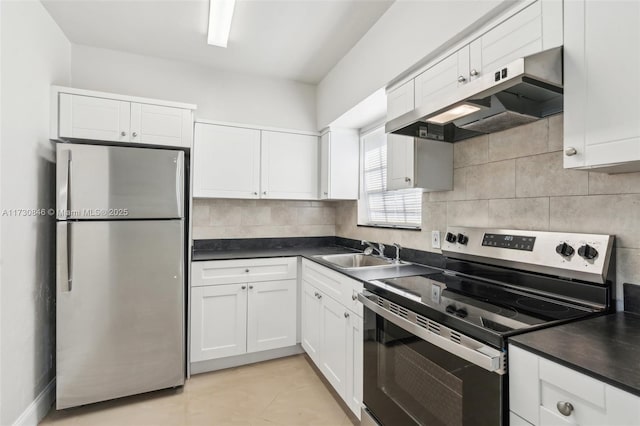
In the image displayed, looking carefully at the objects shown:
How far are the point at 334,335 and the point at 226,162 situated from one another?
1731 mm

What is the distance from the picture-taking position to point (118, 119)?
2232 mm

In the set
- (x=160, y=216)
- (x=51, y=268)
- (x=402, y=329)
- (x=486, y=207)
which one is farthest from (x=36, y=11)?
(x=486, y=207)

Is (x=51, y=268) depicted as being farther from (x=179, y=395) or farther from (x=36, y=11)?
(x=36, y=11)

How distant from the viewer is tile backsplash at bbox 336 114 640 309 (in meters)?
1.16

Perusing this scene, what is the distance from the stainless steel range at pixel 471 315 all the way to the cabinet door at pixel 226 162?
64.4 inches

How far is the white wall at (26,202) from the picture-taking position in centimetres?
168

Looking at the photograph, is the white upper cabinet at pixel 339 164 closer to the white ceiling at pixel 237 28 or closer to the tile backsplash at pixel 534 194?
the white ceiling at pixel 237 28

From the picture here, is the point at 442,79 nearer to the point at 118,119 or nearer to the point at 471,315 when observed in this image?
the point at 471,315

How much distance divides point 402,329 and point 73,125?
2.49 metres

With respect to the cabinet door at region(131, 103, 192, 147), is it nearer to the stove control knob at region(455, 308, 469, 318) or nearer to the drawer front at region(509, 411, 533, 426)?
the stove control knob at region(455, 308, 469, 318)

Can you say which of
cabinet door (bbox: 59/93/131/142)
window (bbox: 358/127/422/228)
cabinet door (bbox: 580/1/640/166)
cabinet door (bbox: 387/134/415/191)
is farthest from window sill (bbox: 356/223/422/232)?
cabinet door (bbox: 59/93/131/142)

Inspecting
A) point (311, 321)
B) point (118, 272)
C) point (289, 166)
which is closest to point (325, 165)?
point (289, 166)

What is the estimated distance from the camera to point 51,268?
2145 mm

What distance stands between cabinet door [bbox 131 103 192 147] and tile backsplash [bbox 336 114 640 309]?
1904mm
